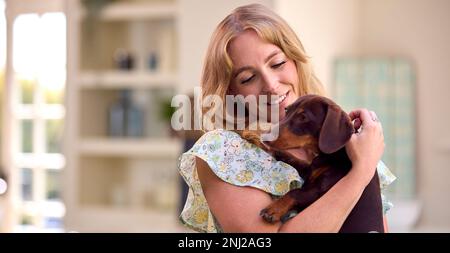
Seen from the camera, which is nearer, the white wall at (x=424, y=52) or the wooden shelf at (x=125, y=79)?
the white wall at (x=424, y=52)

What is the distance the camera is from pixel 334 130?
0.59 m

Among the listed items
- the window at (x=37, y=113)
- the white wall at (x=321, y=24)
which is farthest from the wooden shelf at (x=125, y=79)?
the white wall at (x=321, y=24)

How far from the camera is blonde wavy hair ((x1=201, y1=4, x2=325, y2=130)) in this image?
0.63m

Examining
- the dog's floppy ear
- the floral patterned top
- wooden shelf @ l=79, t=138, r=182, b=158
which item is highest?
the dog's floppy ear

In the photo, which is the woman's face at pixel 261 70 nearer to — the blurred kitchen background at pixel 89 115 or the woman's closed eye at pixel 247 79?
the woman's closed eye at pixel 247 79

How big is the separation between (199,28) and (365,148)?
20.1 inches

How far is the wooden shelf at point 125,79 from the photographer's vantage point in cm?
270

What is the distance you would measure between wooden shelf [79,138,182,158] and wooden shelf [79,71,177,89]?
23cm

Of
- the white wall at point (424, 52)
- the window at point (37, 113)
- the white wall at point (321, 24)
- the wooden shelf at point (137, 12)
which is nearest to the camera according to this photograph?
the white wall at point (321, 24)

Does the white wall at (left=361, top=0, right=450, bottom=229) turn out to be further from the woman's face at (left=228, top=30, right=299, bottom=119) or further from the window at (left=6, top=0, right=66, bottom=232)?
the window at (left=6, top=0, right=66, bottom=232)

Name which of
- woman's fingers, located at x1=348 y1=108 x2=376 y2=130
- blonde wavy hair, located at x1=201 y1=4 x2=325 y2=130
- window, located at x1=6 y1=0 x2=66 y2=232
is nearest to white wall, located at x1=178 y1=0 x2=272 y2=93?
blonde wavy hair, located at x1=201 y1=4 x2=325 y2=130

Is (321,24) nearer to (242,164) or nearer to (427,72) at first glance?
(242,164)

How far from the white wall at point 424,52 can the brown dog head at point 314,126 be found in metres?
0.54

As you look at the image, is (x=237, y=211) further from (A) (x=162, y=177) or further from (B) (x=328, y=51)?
(A) (x=162, y=177)
